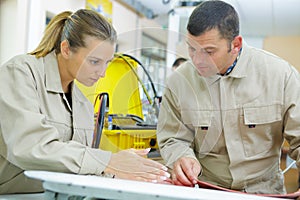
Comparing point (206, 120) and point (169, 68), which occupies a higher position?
point (169, 68)

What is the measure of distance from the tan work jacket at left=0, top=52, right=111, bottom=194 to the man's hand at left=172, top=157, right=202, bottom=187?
11.9 inches

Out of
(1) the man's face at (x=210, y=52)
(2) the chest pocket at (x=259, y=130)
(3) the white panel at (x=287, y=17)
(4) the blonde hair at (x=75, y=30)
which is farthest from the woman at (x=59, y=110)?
(3) the white panel at (x=287, y=17)

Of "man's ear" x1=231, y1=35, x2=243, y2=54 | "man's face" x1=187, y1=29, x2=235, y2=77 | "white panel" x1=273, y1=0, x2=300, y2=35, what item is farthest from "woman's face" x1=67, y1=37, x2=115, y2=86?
"white panel" x1=273, y1=0, x2=300, y2=35

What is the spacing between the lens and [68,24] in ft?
4.42

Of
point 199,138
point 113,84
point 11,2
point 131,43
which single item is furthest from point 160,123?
point 11,2

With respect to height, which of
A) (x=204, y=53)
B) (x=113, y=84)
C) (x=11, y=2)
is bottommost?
(x=113, y=84)

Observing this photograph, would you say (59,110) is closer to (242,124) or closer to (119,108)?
(119,108)

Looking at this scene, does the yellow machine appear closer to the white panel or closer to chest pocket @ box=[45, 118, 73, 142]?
chest pocket @ box=[45, 118, 73, 142]

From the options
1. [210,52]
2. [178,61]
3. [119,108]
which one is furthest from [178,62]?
[119,108]

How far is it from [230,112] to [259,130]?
145 mm

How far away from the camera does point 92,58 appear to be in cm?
127

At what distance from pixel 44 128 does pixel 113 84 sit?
1.10 feet

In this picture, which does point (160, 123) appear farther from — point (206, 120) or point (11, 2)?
point (11, 2)

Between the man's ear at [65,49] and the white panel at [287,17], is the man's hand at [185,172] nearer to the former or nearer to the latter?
the man's ear at [65,49]
